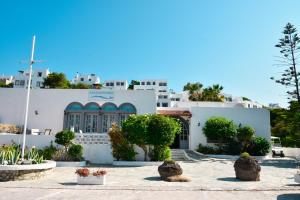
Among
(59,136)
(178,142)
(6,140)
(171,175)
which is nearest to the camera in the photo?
(171,175)

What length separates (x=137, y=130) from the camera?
50.9 feet

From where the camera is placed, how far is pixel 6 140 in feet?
→ 56.1

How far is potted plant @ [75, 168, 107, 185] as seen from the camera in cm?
938

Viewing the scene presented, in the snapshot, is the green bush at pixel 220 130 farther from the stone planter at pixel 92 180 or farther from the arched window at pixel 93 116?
the stone planter at pixel 92 180

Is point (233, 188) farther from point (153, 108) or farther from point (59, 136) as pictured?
point (153, 108)

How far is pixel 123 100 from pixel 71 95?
14.2 feet

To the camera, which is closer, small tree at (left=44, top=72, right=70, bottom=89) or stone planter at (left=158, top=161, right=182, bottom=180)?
stone planter at (left=158, top=161, right=182, bottom=180)

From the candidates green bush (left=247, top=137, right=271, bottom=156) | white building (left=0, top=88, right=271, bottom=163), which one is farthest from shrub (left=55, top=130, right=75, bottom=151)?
green bush (left=247, top=137, right=271, bottom=156)

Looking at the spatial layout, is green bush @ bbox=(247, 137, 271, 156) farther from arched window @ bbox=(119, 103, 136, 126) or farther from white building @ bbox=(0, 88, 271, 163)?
arched window @ bbox=(119, 103, 136, 126)

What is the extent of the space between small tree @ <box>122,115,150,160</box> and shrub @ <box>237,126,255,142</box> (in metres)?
8.32

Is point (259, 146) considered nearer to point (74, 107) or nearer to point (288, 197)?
point (288, 197)

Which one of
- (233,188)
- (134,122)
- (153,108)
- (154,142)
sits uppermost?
(153,108)

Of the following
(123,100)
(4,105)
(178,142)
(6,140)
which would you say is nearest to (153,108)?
(123,100)

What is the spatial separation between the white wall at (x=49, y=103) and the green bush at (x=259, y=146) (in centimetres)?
821
